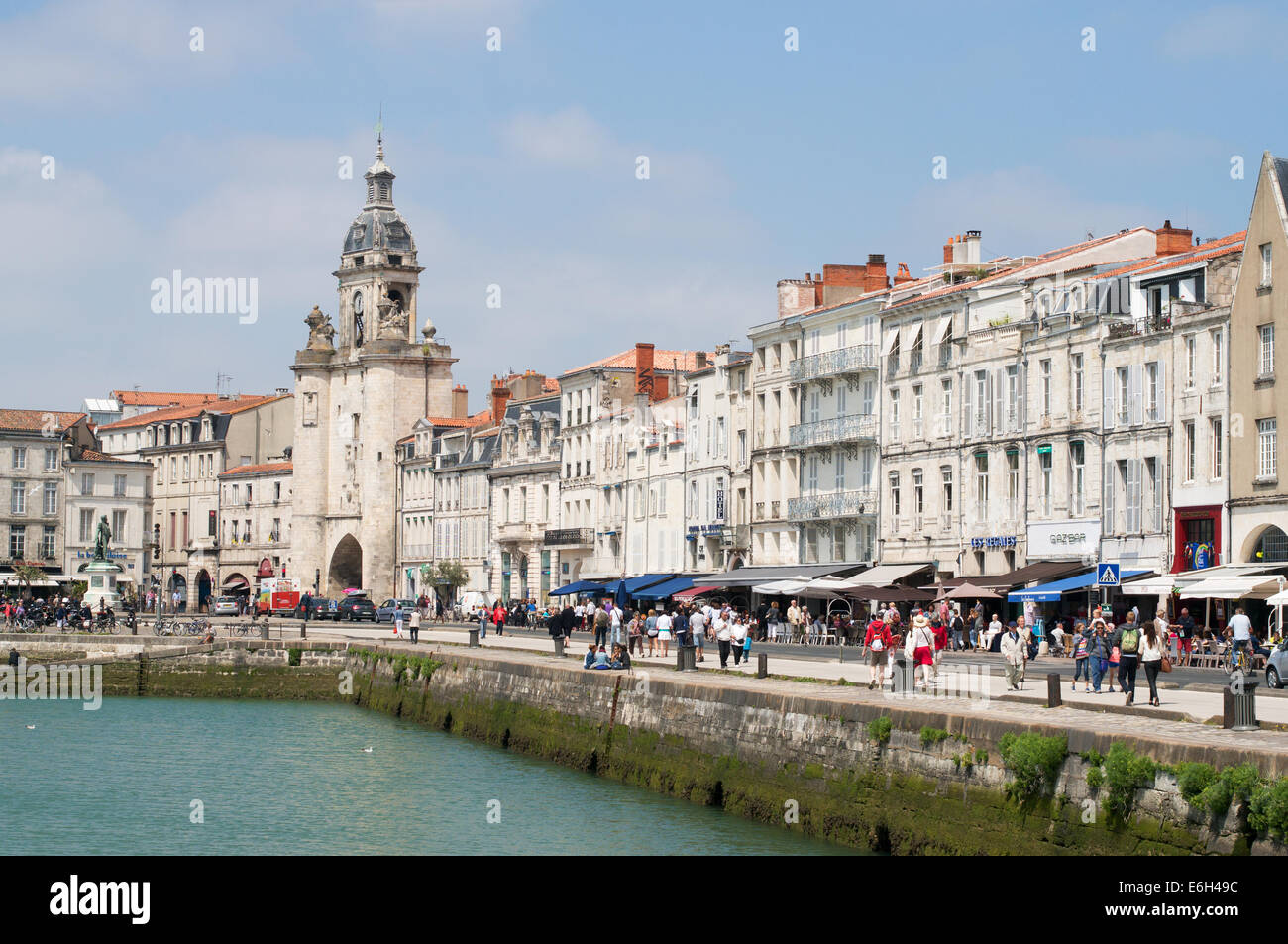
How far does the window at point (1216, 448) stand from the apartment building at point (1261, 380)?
2.11 feet

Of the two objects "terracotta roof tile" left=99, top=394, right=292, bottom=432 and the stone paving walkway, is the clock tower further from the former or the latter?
the stone paving walkway

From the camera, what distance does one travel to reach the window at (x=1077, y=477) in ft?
179

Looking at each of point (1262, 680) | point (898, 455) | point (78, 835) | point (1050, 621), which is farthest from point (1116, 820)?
point (898, 455)

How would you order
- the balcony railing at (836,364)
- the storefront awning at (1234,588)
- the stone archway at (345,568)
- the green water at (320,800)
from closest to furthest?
1. the green water at (320,800)
2. the storefront awning at (1234,588)
3. the balcony railing at (836,364)
4. the stone archway at (345,568)

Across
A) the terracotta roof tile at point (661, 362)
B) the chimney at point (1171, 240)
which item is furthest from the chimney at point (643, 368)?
the chimney at point (1171, 240)

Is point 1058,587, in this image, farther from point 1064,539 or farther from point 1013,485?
point 1013,485

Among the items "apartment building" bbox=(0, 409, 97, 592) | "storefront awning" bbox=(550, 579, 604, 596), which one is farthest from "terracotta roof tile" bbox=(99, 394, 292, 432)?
"storefront awning" bbox=(550, 579, 604, 596)

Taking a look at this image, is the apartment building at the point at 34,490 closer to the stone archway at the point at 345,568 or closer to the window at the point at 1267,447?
the stone archway at the point at 345,568

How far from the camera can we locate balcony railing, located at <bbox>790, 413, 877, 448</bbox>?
6594 cm

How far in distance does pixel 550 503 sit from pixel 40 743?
53.7 meters

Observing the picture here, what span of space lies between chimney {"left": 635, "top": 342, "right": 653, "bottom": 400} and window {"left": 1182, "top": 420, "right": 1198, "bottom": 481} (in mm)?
40292

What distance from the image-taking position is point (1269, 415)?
47312 mm

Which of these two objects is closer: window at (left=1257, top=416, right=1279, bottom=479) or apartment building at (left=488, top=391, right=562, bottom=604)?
window at (left=1257, top=416, right=1279, bottom=479)

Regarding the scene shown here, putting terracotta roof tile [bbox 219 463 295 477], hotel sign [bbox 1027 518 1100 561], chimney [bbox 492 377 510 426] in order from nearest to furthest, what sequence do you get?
hotel sign [bbox 1027 518 1100 561] < chimney [bbox 492 377 510 426] < terracotta roof tile [bbox 219 463 295 477]
